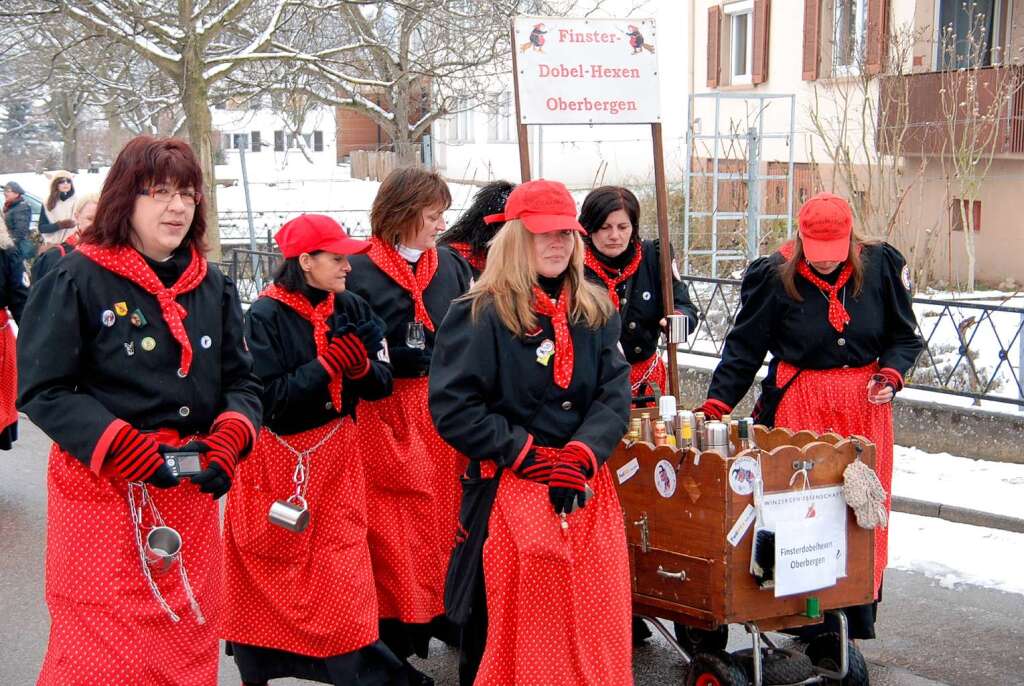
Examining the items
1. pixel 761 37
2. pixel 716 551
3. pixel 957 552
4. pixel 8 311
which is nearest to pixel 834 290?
pixel 716 551

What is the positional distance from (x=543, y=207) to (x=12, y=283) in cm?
510

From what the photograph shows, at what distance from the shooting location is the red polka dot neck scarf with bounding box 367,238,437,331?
522 cm

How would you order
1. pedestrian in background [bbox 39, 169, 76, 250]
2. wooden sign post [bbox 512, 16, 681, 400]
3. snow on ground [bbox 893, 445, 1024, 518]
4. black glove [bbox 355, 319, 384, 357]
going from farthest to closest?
pedestrian in background [bbox 39, 169, 76, 250] → snow on ground [bbox 893, 445, 1024, 518] → wooden sign post [bbox 512, 16, 681, 400] → black glove [bbox 355, 319, 384, 357]

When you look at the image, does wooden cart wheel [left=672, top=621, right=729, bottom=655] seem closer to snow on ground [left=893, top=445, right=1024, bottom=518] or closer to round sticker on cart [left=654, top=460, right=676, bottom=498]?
round sticker on cart [left=654, top=460, right=676, bottom=498]

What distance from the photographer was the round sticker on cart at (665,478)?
4449mm

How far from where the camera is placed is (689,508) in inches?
175

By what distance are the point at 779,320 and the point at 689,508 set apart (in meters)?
1.30

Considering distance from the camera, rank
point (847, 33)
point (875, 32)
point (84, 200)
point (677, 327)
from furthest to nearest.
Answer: point (847, 33) < point (875, 32) < point (84, 200) < point (677, 327)

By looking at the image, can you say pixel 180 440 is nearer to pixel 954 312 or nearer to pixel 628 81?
pixel 628 81

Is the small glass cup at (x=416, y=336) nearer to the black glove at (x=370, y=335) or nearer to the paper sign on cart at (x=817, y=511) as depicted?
the black glove at (x=370, y=335)

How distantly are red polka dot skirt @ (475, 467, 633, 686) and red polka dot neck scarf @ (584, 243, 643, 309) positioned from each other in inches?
80.2

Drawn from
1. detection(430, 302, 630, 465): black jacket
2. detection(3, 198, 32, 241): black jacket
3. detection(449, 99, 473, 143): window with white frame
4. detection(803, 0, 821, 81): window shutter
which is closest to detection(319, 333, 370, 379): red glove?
detection(430, 302, 630, 465): black jacket

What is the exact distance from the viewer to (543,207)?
406cm

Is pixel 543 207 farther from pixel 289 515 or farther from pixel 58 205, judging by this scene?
pixel 58 205
